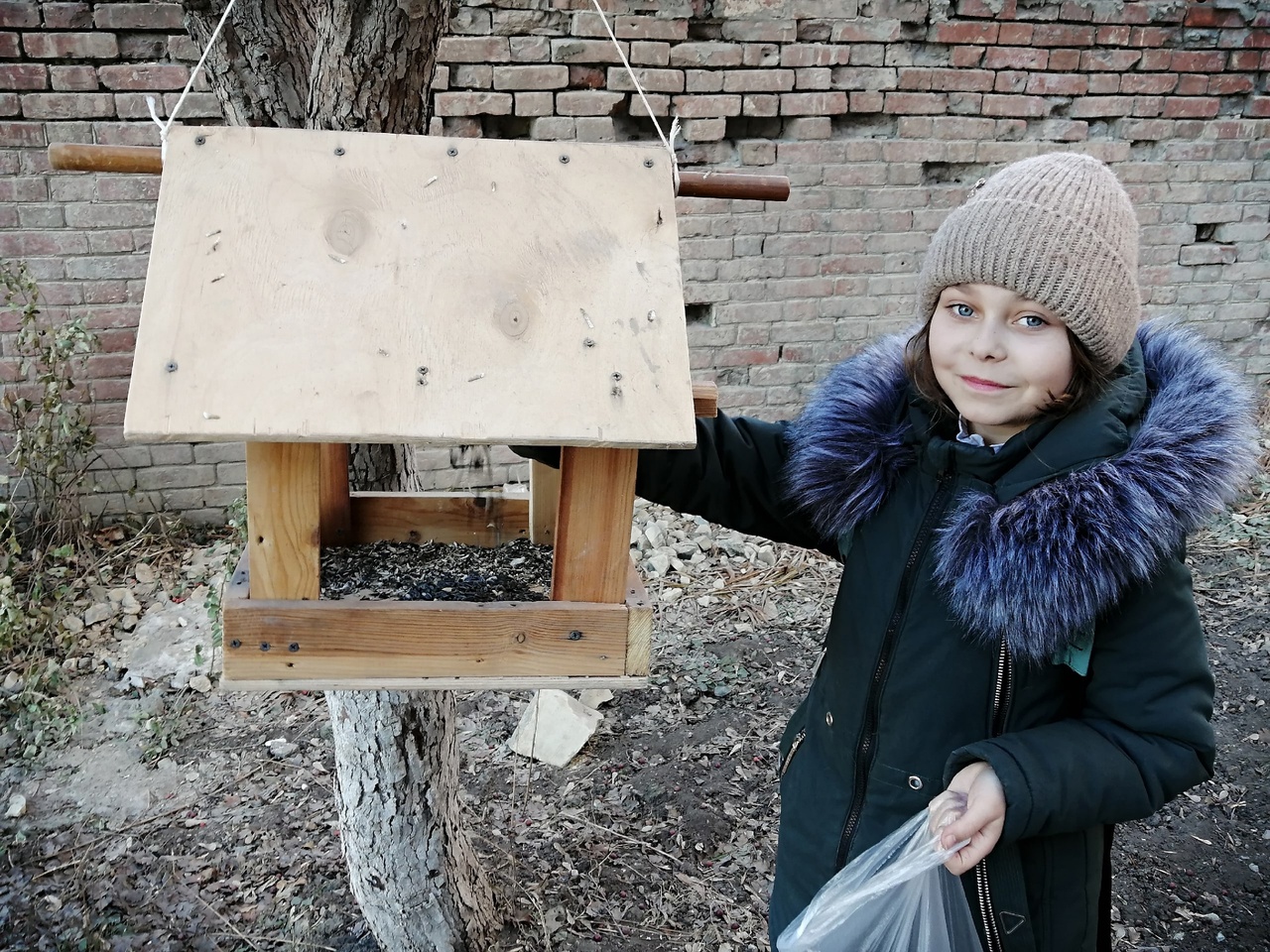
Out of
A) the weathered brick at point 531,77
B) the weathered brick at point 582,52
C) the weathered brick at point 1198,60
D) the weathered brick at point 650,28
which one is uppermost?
the weathered brick at point 1198,60

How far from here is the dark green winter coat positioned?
1.21 meters

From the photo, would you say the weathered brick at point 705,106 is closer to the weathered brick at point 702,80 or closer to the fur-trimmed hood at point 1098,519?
the weathered brick at point 702,80

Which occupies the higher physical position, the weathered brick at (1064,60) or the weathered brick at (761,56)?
the weathered brick at (1064,60)

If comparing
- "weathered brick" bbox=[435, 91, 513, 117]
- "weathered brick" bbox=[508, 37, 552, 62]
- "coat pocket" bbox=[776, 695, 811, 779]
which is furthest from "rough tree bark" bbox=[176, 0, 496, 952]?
"weathered brick" bbox=[508, 37, 552, 62]

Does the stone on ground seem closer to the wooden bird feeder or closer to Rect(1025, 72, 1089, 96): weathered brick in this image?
the wooden bird feeder

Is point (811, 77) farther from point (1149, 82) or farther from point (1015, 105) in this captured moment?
point (1149, 82)

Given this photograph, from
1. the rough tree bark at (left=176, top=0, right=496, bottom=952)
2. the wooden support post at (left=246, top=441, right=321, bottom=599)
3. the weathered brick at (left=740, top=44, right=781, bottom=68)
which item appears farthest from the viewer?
the weathered brick at (left=740, top=44, right=781, bottom=68)

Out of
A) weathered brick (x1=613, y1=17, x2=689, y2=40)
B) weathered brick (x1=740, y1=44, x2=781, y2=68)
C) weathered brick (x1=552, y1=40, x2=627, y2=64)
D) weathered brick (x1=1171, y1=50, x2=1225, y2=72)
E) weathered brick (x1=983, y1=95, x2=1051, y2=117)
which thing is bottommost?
weathered brick (x1=983, y1=95, x2=1051, y2=117)

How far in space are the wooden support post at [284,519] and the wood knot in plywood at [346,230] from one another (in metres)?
0.24

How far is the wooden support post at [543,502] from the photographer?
1.61 metres

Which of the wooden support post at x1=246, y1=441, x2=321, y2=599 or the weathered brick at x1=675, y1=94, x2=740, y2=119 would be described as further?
the weathered brick at x1=675, y1=94, x2=740, y2=119

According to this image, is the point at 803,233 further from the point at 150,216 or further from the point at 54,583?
the point at 54,583

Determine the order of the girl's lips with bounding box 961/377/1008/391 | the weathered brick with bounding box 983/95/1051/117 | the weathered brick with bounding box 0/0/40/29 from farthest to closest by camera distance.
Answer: the weathered brick with bounding box 983/95/1051/117 → the weathered brick with bounding box 0/0/40/29 → the girl's lips with bounding box 961/377/1008/391

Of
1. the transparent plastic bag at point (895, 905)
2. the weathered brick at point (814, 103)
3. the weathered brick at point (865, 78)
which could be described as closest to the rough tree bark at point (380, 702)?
the transparent plastic bag at point (895, 905)
